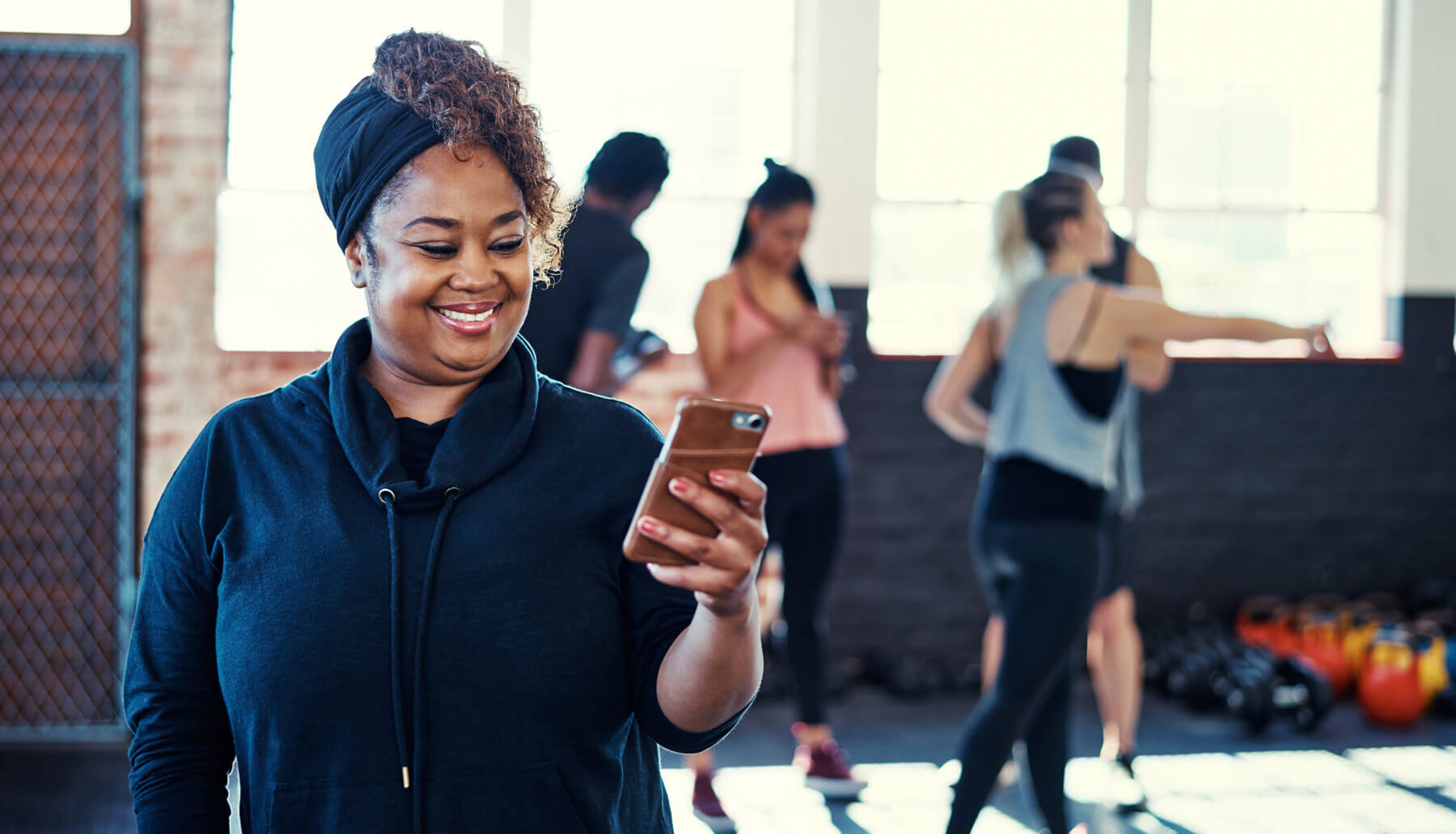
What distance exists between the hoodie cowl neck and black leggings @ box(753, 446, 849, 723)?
2060 mm

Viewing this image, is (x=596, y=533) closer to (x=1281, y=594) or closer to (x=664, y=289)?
(x=664, y=289)

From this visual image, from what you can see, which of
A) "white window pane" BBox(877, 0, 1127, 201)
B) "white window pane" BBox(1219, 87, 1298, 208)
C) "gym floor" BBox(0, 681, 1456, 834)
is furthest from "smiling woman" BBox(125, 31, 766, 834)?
"white window pane" BBox(1219, 87, 1298, 208)

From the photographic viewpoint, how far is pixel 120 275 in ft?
13.1

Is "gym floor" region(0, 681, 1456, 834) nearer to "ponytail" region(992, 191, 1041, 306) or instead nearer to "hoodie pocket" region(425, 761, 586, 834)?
"ponytail" region(992, 191, 1041, 306)

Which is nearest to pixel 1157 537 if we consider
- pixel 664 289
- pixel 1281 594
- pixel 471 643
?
pixel 1281 594

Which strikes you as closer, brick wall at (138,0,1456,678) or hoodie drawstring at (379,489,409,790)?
hoodie drawstring at (379,489,409,790)

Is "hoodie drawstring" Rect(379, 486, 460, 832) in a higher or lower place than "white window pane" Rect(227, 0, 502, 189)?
lower

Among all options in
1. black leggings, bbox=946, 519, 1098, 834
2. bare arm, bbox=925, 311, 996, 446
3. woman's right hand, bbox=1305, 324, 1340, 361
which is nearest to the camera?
black leggings, bbox=946, 519, 1098, 834

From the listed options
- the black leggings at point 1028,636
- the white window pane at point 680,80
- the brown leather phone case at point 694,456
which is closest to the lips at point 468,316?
the brown leather phone case at point 694,456

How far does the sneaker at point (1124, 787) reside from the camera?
325 cm

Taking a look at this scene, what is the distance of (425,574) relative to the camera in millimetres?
997

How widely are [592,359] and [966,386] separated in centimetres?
94

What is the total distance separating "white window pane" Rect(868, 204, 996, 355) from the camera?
489cm

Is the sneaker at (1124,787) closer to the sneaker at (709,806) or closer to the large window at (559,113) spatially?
the sneaker at (709,806)
